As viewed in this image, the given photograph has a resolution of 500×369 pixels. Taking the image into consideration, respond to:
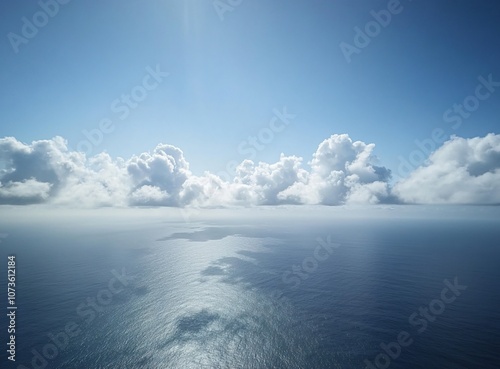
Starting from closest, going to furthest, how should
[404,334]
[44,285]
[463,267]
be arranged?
[404,334] → [44,285] → [463,267]

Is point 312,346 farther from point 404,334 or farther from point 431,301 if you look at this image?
point 431,301

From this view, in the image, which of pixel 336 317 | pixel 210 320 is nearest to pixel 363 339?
pixel 336 317

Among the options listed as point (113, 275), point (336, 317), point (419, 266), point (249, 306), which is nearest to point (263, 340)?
point (249, 306)

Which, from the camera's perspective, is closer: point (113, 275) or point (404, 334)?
point (404, 334)

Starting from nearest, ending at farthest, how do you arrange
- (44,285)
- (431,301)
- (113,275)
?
1. (431,301)
2. (44,285)
3. (113,275)

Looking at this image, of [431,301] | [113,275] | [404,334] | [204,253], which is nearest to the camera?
[404,334]

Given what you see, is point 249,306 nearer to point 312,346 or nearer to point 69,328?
point 312,346

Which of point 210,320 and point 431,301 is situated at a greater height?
point 431,301

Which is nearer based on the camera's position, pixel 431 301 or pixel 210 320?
pixel 210 320

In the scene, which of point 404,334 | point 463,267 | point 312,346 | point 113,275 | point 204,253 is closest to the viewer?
point 312,346
